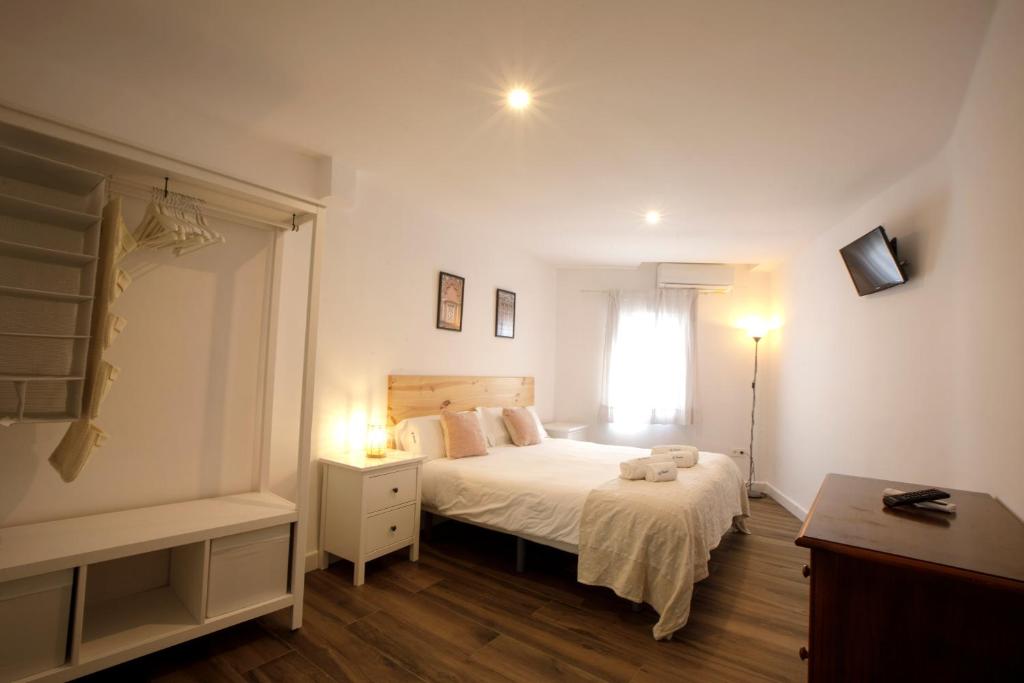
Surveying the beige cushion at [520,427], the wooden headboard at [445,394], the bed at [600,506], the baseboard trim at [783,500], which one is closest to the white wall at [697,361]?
the baseboard trim at [783,500]

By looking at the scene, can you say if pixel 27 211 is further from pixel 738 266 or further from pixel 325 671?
pixel 738 266

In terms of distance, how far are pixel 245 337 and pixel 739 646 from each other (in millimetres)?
2883

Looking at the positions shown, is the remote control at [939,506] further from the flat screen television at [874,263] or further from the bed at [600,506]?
the flat screen television at [874,263]

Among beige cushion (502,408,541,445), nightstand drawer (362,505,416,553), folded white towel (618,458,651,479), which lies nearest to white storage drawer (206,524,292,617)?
nightstand drawer (362,505,416,553)

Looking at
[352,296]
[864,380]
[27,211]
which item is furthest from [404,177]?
[864,380]

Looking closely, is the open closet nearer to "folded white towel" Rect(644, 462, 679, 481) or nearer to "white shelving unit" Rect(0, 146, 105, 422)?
"white shelving unit" Rect(0, 146, 105, 422)

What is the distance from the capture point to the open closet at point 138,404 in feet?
5.20

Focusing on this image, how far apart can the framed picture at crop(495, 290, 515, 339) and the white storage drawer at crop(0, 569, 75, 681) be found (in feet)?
11.2

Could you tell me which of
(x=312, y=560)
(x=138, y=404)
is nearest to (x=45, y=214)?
(x=138, y=404)

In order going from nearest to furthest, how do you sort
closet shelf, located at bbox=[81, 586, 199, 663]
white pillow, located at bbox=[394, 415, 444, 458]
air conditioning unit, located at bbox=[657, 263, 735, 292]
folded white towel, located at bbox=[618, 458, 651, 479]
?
closet shelf, located at bbox=[81, 586, 199, 663] → folded white towel, located at bbox=[618, 458, 651, 479] → white pillow, located at bbox=[394, 415, 444, 458] → air conditioning unit, located at bbox=[657, 263, 735, 292]

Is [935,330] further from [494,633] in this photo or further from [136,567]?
[136,567]

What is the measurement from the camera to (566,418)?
558 cm

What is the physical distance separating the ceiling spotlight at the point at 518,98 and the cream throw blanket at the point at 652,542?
2003 mm

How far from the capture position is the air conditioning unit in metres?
5.09
